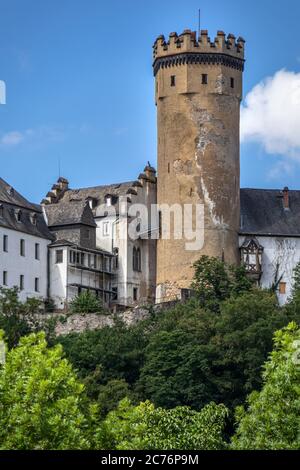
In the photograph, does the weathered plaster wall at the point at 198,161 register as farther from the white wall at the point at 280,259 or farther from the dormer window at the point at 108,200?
the dormer window at the point at 108,200

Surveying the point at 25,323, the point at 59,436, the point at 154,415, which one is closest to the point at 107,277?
the point at 25,323

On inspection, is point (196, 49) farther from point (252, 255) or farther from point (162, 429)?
point (162, 429)

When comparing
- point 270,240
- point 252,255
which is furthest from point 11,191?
point 270,240

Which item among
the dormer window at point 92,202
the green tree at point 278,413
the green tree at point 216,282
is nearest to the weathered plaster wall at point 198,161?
the green tree at point 216,282

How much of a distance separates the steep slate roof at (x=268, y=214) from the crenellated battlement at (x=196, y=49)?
26.2 feet

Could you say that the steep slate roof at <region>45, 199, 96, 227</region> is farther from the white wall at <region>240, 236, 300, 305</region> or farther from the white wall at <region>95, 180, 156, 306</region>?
the white wall at <region>240, 236, 300, 305</region>

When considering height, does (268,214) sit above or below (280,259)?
above

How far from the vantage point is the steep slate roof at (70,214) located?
109500mm

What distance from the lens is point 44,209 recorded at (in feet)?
367

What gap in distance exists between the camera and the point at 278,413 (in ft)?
183

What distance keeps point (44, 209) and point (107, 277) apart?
5.66m

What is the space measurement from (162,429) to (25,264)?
141ft

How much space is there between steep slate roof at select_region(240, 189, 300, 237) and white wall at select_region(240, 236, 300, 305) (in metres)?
0.43
